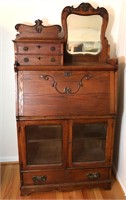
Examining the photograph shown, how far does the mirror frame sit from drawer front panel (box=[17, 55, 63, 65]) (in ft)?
0.68

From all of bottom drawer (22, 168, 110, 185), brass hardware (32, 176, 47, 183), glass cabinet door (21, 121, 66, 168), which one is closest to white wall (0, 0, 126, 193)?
bottom drawer (22, 168, 110, 185)

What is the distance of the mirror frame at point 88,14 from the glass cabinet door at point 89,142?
62cm

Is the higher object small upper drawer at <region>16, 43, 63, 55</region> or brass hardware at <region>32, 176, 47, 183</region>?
small upper drawer at <region>16, 43, 63, 55</region>

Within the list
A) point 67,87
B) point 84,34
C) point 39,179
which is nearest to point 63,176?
point 39,179

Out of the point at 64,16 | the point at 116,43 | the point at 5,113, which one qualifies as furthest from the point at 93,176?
the point at 64,16

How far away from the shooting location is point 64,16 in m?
1.81

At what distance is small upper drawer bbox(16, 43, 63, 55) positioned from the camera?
167 centimetres

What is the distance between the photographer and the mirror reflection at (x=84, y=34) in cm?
186

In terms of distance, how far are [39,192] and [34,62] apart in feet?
3.87

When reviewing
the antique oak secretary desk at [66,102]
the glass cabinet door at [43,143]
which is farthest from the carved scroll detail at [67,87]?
the glass cabinet door at [43,143]

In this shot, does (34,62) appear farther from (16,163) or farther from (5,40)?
(16,163)

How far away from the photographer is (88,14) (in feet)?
6.07

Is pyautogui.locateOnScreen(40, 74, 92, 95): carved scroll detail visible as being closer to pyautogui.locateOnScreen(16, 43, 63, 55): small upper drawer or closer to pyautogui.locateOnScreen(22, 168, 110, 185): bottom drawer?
pyautogui.locateOnScreen(16, 43, 63, 55): small upper drawer

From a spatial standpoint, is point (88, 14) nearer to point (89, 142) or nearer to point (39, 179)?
point (89, 142)
